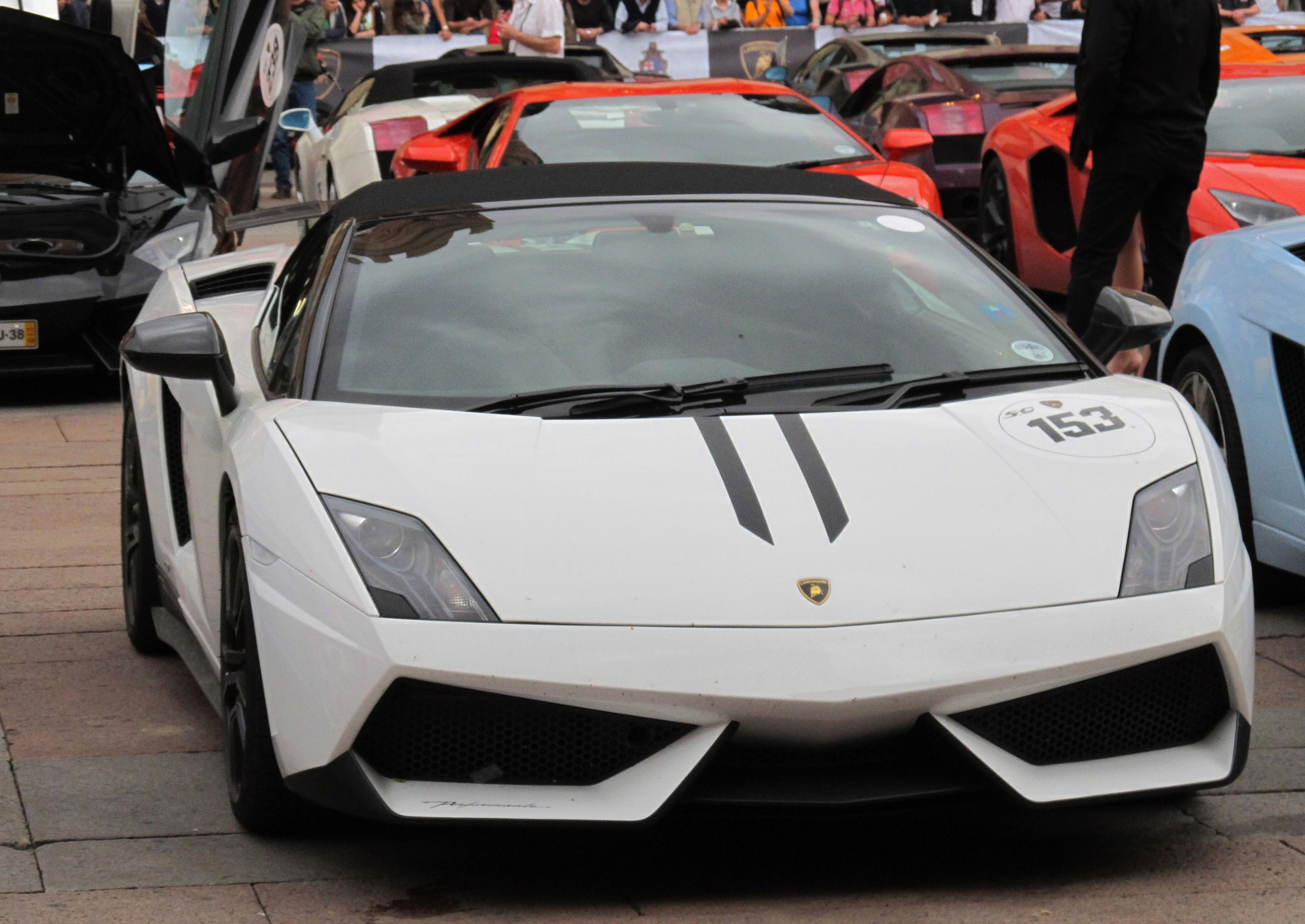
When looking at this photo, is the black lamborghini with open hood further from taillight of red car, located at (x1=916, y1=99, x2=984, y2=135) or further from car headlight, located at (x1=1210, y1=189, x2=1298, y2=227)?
car headlight, located at (x1=1210, y1=189, x2=1298, y2=227)

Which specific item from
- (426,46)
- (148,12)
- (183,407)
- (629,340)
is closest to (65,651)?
(183,407)

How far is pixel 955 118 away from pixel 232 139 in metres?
4.75

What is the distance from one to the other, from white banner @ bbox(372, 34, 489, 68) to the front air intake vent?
50.4ft

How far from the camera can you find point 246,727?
3.69 m

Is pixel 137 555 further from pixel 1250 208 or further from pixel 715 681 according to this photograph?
pixel 1250 208

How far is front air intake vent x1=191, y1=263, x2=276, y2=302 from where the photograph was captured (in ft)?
18.4

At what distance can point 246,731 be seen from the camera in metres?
3.69

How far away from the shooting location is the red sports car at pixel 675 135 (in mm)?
9148

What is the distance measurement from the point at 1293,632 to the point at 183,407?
9.24 ft

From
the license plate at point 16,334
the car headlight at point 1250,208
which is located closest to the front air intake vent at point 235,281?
the license plate at point 16,334

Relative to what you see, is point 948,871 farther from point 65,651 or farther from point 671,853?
point 65,651

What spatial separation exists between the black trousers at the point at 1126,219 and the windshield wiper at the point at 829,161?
1507 mm

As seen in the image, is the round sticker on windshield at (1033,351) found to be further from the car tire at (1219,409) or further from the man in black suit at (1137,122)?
the man in black suit at (1137,122)

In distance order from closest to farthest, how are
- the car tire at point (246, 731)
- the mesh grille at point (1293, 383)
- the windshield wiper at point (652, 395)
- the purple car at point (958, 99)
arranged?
the car tire at point (246, 731)
the windshield wiper at point (652, 395)
the mesh grille at point (1293, 383)
the purple car at point (958, 99)
